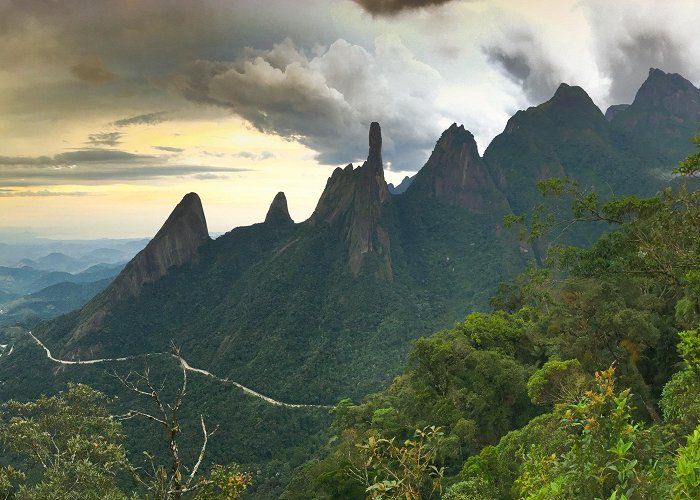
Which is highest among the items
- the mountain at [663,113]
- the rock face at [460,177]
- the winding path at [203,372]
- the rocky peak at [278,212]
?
the mountain at [663,113]

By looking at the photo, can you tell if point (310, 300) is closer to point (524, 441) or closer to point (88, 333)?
point (88, 333)

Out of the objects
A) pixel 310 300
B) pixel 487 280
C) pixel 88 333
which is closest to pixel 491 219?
pixel 487 280

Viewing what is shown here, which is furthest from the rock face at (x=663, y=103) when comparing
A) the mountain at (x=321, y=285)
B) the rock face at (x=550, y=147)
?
the mountain at (x=321, y=285)

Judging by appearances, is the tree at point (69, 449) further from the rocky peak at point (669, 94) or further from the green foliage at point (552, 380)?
the rocky peak at point (669, 94)

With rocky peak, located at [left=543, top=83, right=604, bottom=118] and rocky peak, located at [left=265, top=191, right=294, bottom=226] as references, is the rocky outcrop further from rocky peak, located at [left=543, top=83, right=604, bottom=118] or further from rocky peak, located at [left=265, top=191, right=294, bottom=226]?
rocky peak, located at [left=543, top=83, right=604, bottom=118]

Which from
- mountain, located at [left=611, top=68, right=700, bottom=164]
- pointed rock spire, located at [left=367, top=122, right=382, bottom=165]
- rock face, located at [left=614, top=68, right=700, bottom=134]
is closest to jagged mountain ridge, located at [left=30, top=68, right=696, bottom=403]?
pointed rock spire, located at [left=367, top=122, right=382, bottom=165]

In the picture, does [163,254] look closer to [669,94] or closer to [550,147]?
[550,147]
